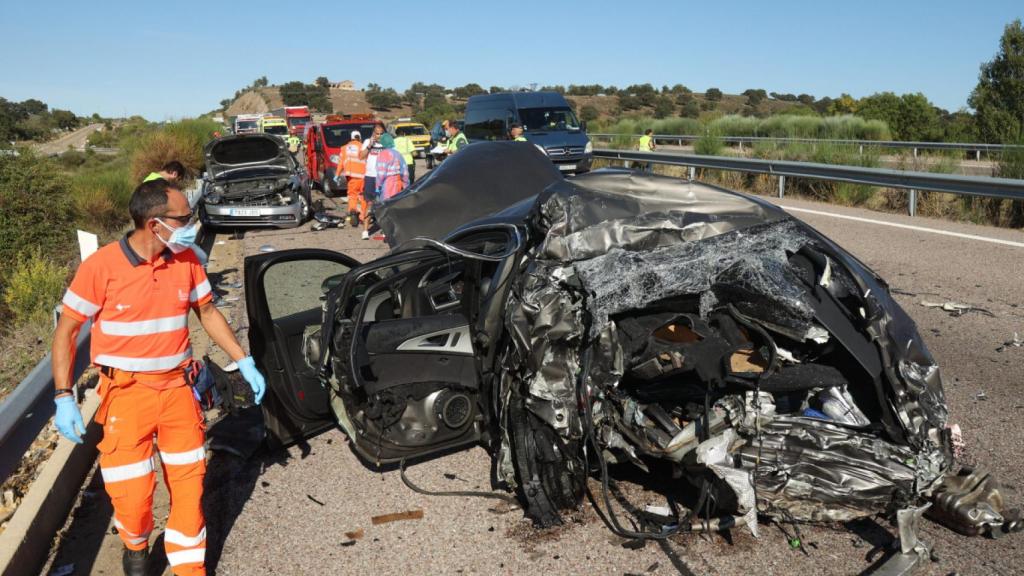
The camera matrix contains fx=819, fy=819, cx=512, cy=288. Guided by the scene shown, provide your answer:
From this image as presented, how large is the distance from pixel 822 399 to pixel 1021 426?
2.05 metres

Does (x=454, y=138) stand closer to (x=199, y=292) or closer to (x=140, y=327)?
(x=199, y=292)

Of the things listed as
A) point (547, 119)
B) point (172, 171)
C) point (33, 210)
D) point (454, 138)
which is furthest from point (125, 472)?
point (547, 119)

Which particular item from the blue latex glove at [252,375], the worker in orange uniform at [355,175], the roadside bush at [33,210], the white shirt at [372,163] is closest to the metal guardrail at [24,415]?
the blue latex glove at [252,375]

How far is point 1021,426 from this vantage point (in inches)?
193

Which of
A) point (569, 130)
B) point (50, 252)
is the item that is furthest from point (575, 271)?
point (569, 130)

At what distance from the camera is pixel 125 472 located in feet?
11.6

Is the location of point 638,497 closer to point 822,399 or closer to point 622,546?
point 622,546

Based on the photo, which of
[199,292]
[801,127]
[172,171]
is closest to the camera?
[199,292]

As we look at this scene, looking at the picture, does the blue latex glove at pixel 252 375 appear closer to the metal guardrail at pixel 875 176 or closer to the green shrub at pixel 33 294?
the green shrub at pixel 33 294

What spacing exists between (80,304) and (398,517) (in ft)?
6.14

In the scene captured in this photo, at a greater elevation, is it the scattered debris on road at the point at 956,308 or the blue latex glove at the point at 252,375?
the blue latex glove at the point at 252,375

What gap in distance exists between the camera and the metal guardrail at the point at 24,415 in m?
3.86

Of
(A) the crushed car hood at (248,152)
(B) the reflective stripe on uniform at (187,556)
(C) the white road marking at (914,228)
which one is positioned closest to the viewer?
(B) the reflective stripe on uniform at (187,556)

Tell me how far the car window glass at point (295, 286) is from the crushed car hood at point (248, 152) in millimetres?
5063
